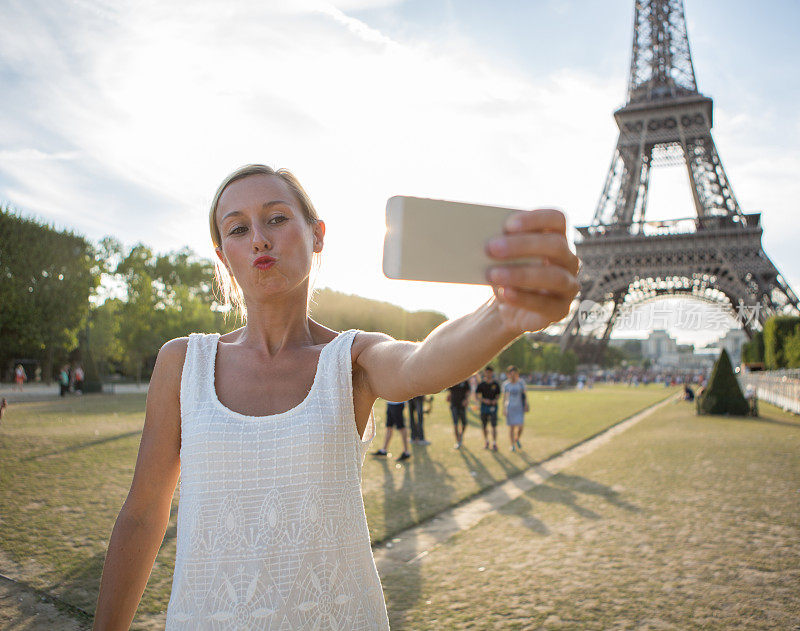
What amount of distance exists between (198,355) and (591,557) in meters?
4.98

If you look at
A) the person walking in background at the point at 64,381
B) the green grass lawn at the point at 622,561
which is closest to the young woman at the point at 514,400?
the green grass lawn at the point at 622,561

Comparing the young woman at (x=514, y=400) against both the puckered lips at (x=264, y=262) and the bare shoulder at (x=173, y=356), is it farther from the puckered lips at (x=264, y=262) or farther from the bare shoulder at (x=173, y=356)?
the puckered lips at (x=264, y=262)

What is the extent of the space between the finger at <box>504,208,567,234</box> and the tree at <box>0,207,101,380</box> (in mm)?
31679

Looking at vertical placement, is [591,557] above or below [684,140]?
below

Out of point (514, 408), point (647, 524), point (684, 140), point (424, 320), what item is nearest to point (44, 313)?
point (424, 320)

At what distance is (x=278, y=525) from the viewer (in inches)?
56.4

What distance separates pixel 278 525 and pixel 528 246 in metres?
0.90

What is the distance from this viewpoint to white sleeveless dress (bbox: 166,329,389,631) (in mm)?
1421

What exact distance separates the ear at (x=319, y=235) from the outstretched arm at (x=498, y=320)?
14.8 inches

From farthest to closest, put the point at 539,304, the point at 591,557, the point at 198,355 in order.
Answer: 1. the point at 591,557
2. the point at 198,355
3. the point at 539,304

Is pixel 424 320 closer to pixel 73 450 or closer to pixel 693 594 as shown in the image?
pixel 73 450

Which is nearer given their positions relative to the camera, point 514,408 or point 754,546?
point 754,546

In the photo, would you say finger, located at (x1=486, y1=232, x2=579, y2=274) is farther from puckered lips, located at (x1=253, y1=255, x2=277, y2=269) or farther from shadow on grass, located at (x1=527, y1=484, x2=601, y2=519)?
shadow on grass, located at (x1=527, y1=484, x2=601, y2=519)

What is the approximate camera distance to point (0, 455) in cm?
1006
